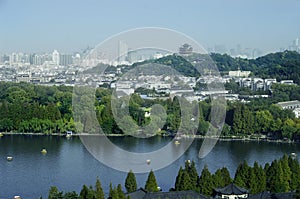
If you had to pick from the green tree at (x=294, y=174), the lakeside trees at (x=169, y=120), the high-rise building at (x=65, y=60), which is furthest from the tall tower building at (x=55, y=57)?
the green tree at (x=294, y=174)

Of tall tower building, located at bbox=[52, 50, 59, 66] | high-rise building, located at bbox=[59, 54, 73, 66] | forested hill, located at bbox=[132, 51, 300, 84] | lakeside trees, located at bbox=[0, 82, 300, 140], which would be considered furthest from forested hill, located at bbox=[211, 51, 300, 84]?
tall tower building, located at bbox=[52, 50, 59, 66]

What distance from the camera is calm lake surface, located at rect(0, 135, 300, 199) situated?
16.0 feet

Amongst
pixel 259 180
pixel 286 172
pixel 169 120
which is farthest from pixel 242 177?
pixel 169 120

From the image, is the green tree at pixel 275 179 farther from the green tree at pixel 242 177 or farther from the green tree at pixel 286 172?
the green tree at pixel 242 177

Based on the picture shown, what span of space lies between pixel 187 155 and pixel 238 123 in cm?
207

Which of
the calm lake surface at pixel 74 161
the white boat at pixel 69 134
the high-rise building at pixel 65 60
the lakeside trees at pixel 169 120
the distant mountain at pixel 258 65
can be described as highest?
the high-rise building at pixel 65 60

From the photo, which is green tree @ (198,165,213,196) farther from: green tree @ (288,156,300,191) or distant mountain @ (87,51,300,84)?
distant mountain @ (87,51,300,84)

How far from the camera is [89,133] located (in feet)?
26.0

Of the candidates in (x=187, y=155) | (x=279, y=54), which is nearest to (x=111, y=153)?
(x=187, y=155)

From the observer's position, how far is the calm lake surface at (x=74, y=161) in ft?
16.0

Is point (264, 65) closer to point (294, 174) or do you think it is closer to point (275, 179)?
point (294, 174)

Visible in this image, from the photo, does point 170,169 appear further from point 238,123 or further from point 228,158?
point 238,123

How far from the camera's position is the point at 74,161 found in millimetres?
5988

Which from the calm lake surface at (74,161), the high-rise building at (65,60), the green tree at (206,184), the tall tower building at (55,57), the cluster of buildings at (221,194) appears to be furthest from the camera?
the tall tower building at (55,57)
